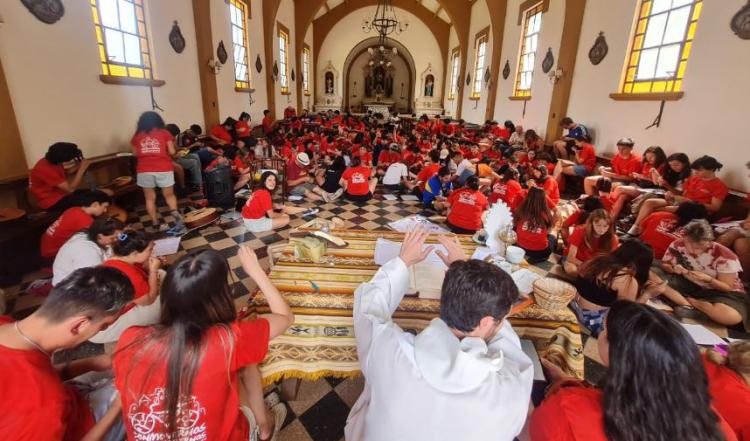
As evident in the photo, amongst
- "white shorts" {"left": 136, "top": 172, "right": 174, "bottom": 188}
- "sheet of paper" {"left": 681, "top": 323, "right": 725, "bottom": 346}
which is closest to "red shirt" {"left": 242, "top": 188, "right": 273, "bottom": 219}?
"white shorts" {"left": 136, "top": 172, "right": 174, "bottom": 188}

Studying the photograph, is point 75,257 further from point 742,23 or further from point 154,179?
point 742,23

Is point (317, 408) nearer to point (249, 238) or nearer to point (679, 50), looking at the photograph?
point (249, 238)

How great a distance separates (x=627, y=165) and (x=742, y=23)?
209 centimetres

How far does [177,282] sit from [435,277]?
4.41ft

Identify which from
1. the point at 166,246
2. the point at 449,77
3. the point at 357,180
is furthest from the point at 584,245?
the point at 449,77

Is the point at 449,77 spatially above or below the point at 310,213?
above

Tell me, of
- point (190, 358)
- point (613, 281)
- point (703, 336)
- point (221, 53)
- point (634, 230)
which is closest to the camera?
point (190, 358)

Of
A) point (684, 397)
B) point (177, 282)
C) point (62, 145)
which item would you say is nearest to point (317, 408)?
point (177, 282)

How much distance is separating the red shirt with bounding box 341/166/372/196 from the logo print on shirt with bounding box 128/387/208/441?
4.60 metres

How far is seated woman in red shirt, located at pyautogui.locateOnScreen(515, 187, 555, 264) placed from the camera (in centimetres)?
339

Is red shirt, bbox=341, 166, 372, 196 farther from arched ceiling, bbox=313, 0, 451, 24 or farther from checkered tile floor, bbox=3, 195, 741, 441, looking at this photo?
arched ceiling, bbox=313, 0, 451, 24

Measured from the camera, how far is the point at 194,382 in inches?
42.3

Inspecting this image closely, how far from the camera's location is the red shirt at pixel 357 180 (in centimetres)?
552

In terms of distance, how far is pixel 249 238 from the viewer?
13.8 ft
